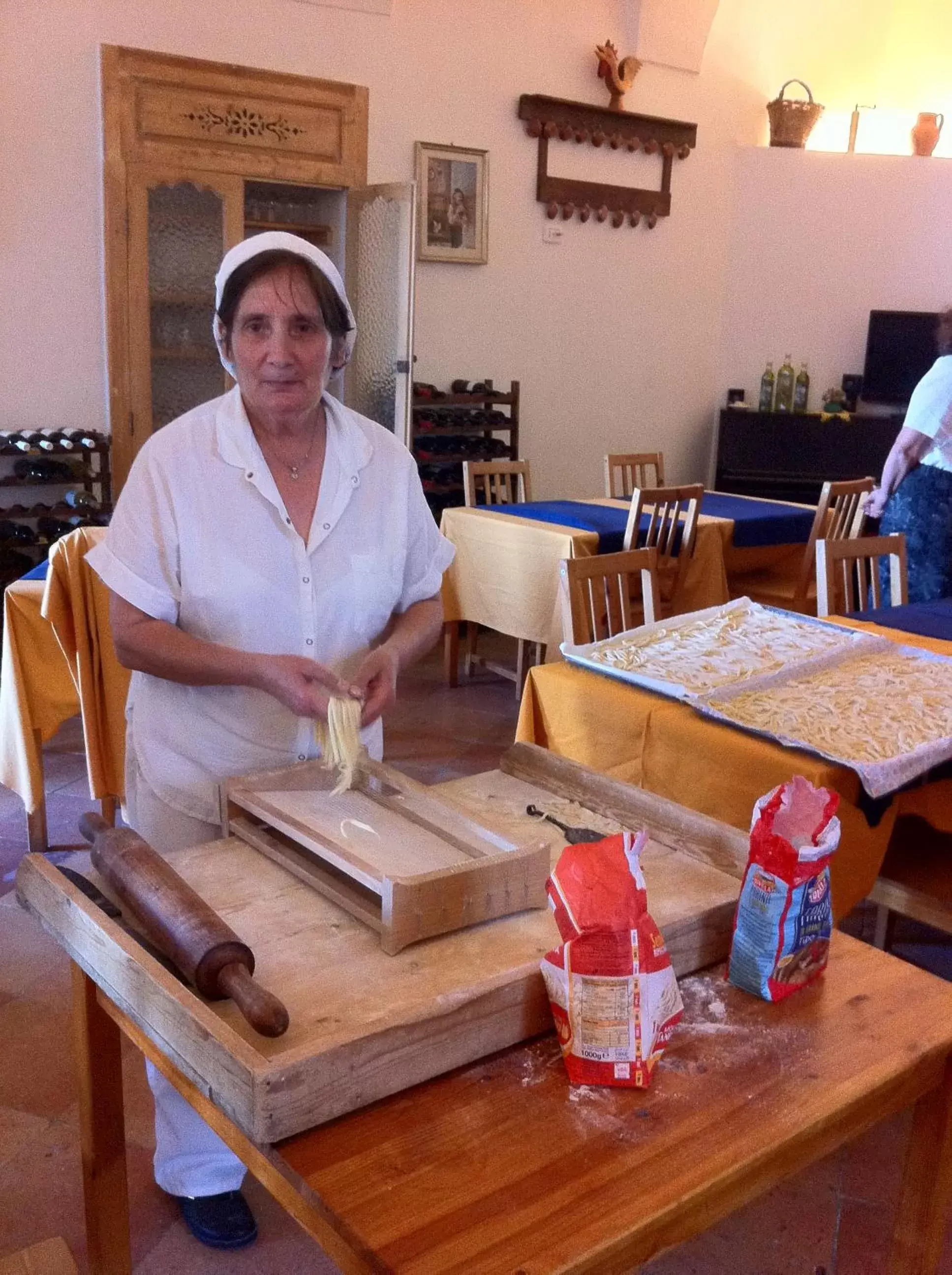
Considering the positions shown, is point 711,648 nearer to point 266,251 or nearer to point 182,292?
point 266,251

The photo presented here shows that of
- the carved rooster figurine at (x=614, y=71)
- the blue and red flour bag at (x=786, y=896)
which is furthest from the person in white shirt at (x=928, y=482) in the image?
the carved rooster figurine at (x=614, y=71)

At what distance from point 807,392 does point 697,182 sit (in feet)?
5.28

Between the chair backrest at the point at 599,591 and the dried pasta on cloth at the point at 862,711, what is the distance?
582 mm

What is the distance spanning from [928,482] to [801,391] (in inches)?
159

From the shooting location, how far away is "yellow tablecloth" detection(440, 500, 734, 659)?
4.45m

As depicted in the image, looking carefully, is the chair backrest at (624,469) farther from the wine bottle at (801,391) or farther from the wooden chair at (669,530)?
the wine bottle at (801,391)

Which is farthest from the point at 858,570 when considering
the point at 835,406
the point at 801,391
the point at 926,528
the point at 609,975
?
the point at 801,391

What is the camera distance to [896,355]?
7.50 m

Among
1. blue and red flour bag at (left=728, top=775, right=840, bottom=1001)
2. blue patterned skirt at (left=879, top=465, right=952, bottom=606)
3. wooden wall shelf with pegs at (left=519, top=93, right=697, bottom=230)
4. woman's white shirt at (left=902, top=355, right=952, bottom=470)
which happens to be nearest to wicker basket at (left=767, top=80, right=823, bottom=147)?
wooden wall shelf with pegs at (left=519, top=93, right=697, bottom=230)

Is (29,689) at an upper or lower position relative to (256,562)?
lower

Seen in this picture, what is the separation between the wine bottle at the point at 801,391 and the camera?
7672mm

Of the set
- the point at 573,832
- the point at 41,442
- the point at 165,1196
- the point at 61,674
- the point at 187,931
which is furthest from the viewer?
the point at 41,442

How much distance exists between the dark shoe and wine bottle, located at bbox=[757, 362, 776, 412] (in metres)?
6.74

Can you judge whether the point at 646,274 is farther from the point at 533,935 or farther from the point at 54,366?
the point at 533,935
